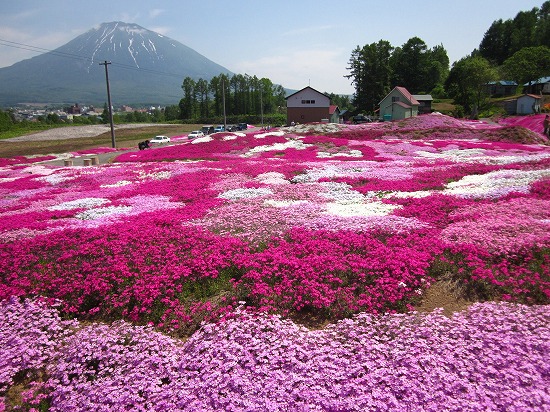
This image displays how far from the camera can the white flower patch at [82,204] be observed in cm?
1728

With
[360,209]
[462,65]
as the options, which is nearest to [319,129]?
[360,209]

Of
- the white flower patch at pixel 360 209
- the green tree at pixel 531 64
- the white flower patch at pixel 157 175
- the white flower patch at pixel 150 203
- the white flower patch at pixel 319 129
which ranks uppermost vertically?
the green tree at pixel 531 64

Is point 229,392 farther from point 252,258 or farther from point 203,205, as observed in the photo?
point 203,205

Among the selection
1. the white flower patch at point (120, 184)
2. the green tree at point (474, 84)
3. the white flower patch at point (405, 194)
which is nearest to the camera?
the white flower patch at point (405, 194)

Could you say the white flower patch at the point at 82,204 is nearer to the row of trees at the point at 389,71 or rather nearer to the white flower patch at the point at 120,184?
the white flower patch at the point at 120,184

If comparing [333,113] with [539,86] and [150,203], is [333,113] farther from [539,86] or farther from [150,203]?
[150,203]

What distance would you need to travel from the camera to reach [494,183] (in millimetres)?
18047

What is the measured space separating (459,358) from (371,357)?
1.48 m

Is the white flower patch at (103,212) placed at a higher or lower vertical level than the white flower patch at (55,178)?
lower

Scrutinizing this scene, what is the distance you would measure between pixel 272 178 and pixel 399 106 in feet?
277

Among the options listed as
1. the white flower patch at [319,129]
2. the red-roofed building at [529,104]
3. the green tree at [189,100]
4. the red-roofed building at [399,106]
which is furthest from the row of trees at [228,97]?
the white flower patch at [319,129]

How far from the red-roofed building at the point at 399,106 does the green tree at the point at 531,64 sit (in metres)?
35.4

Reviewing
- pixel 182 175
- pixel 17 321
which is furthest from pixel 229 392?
pixel 182 175

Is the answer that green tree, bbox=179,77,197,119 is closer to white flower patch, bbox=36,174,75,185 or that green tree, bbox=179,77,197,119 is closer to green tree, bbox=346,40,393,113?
green tree, bbox=346,40,393,113
